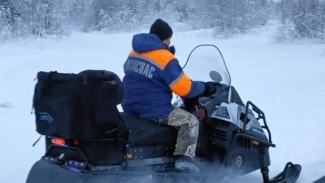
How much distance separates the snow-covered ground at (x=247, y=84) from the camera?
18.1ft

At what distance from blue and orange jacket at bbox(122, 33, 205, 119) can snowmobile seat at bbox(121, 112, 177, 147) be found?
97 mm

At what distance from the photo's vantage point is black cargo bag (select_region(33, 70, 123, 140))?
123 inches

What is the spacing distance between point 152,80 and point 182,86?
0.26m

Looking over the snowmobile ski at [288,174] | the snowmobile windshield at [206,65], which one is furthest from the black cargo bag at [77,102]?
the snowmobile ski at [288,174]

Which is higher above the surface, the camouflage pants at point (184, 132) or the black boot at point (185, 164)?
the camouflage pants at point (184, 132)

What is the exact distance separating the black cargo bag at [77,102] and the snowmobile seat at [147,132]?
0.34 metres

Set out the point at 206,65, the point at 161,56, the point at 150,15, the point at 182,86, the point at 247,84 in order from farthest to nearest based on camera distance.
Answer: the point at 150,15, the point at 247,84, the point at 206,65, the point at 182,86, the point at 161,56

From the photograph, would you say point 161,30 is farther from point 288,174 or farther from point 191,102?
point 288,174

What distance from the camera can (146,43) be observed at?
12.4ft

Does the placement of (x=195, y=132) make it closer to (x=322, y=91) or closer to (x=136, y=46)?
Result: (x=136, y=46)

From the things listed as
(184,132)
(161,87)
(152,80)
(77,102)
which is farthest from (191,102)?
(77,102)

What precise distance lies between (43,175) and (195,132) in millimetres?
1390

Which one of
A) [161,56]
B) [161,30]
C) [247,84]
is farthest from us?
[247,84]

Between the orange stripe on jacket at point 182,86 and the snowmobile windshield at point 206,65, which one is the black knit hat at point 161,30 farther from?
the snowmobile windshield at point 206,65
